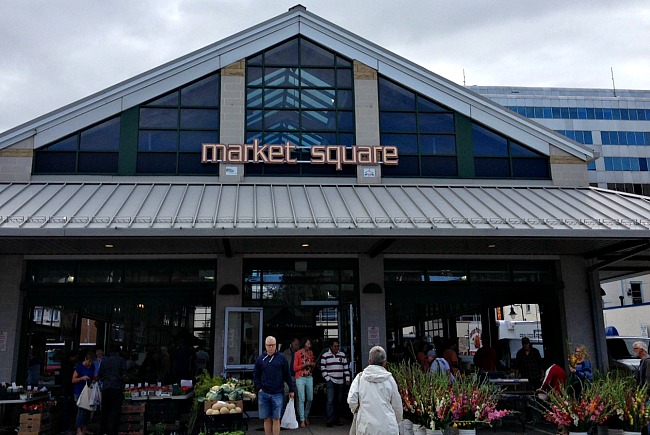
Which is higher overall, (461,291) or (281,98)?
(281,98)

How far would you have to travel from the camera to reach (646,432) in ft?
31.1

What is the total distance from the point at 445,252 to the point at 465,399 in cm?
720

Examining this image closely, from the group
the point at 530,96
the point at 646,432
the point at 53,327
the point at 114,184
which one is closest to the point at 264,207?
the point at 114,184

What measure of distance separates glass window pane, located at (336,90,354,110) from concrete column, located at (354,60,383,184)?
0.14m

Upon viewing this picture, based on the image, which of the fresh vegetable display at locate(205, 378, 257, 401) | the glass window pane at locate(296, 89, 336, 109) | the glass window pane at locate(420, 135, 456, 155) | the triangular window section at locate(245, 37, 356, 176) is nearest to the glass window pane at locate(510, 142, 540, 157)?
the glass window pane at locate(420, 135, 456, 155)

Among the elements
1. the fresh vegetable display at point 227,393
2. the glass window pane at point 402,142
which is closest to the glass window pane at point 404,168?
the glass window pane at point 402,142

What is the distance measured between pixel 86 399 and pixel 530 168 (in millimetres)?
12031

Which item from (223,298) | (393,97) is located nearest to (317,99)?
(393,97)

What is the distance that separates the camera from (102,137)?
1545 cm

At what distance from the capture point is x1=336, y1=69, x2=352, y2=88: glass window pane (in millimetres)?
16453

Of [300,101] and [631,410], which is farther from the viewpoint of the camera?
[300,101]

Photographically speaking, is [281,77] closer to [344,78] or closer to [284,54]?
[284,54]

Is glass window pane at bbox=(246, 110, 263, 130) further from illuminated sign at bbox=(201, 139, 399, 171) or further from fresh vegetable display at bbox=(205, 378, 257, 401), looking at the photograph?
fresh vegetable display at bbox=(205, 378, 257, 401)

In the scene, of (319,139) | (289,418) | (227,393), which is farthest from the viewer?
(319,139)
